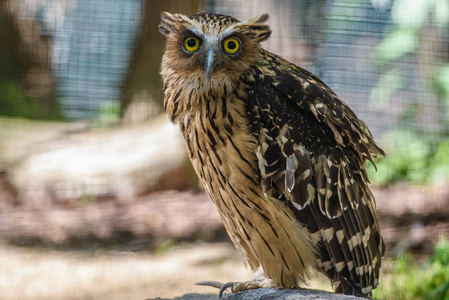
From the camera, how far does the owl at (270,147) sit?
7.60ft

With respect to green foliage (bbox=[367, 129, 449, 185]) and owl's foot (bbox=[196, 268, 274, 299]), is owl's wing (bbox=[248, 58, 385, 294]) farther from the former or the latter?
green foliage (bbox=[367, 129, 449, 185])

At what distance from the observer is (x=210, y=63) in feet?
7.29

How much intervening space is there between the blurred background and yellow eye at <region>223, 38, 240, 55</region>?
219 cm

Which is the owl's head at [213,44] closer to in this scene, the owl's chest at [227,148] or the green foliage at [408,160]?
the owl's chest at [227,148]

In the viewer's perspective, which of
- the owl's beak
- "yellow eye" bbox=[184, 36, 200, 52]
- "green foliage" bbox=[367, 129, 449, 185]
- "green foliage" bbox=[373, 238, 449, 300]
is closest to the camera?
the owl's beak

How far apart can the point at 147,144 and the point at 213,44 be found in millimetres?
2957

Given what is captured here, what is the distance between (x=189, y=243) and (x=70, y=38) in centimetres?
211

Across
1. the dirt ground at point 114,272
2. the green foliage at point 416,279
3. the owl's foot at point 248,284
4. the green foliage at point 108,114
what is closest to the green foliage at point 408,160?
the green foliage at point 416,279

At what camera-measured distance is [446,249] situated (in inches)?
140

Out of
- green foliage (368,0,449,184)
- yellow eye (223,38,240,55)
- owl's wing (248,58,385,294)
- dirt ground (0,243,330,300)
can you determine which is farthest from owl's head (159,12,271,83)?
green foliage (368,0,449,184)

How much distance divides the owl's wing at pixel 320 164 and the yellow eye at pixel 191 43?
28cm

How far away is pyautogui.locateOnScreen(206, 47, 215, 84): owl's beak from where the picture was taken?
2205mm

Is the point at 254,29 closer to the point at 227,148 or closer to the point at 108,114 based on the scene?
the point at 227,148

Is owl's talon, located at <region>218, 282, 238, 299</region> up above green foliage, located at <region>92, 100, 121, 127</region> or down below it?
below
